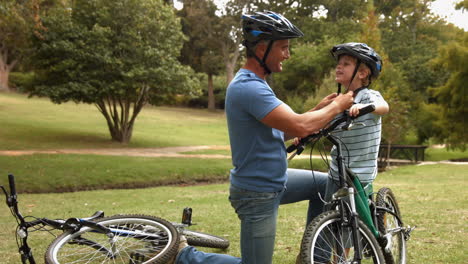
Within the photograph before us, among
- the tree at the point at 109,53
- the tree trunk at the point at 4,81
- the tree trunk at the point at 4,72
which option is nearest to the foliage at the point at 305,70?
the tree at the point at 109,53

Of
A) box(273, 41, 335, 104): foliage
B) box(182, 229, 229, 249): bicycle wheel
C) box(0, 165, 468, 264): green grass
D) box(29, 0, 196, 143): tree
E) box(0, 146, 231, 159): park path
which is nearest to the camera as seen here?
box(182, 229, 229, 249): bicycle wheel

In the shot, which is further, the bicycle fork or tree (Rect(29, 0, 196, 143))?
tree (Rect(29, 0, 196, 143))

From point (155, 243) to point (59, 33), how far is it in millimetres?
19080

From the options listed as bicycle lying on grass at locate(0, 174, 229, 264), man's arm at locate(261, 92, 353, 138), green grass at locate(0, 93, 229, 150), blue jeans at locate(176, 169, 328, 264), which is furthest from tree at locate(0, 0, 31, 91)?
man's arm at locate(261, 92, 353, 138)

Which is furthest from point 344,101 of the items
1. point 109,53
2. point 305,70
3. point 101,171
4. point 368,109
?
point 305,70

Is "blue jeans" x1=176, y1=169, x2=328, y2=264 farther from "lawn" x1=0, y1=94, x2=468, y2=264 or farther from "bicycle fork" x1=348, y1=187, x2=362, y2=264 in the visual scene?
"lawn" x1=0, y1=94, x2=468, y2=264

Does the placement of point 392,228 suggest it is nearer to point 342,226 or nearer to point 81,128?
point 342,226

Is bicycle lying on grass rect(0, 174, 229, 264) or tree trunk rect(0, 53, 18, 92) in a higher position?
tree trunk rect(0, 53, 18, 92)

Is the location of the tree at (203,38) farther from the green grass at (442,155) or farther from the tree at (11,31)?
the green grass at (442,155)

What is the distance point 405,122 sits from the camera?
80.1ft

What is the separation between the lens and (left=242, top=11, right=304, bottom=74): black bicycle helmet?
9.73 ft

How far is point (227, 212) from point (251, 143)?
5729 millimetres

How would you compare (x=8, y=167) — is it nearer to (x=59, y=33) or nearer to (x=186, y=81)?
(x=59, y=33)

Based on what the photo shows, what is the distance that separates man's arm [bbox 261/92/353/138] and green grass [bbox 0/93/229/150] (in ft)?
60.7
